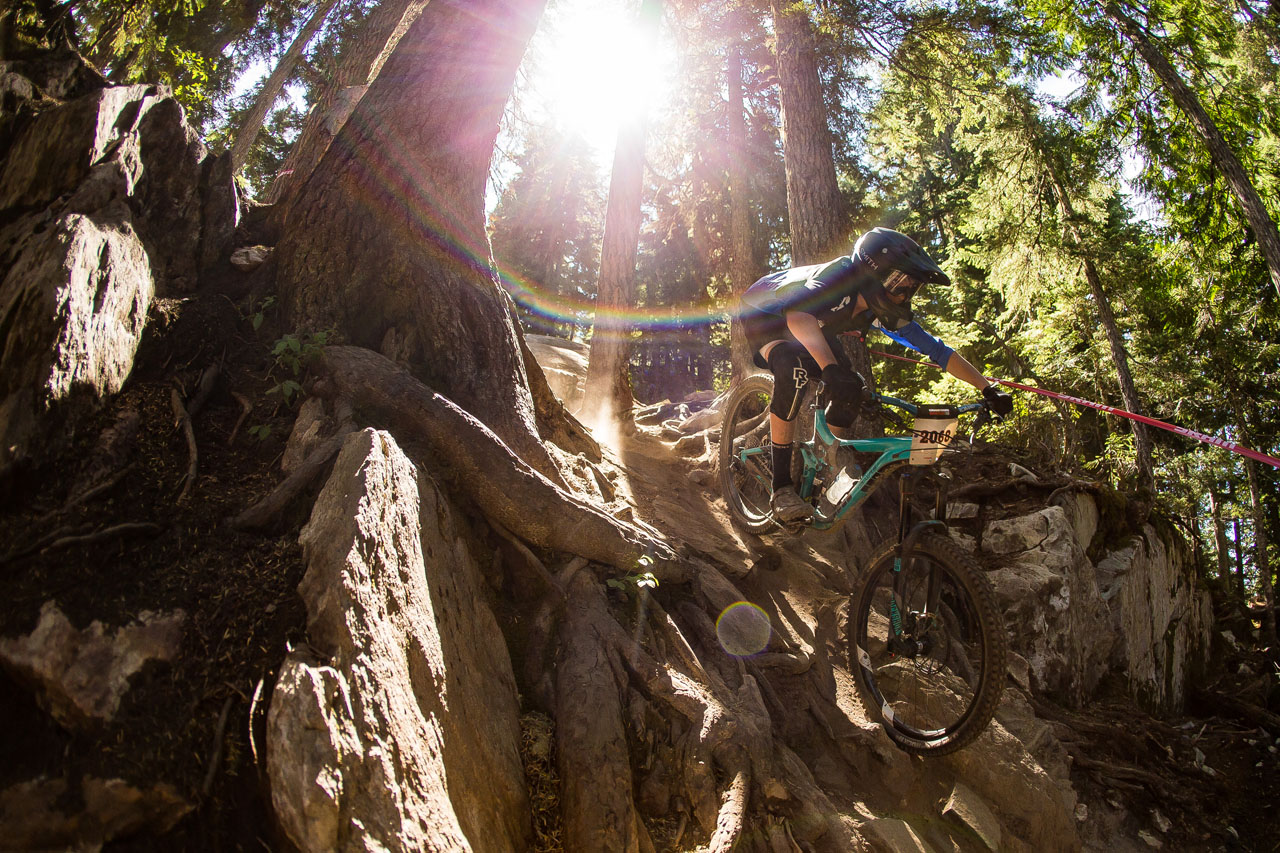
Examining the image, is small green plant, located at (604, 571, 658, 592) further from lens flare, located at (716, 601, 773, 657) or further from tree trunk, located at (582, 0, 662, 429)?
tree trunk, located at (582, 0, 662, 429)

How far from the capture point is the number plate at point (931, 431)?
12.4 feet

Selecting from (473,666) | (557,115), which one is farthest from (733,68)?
(473,666)

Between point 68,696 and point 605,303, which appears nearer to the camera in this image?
point 68,696

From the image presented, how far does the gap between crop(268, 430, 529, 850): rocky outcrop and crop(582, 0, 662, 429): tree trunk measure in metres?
5.97

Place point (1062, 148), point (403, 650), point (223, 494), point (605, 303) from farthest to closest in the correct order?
point (1062, 148)
point (605, 303)
point (223, 494)
point (403, 650)

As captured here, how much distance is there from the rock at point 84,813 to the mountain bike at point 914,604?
337 centimetres

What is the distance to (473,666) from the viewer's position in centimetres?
289

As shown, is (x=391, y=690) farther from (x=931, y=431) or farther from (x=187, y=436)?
(x=931, y=431)

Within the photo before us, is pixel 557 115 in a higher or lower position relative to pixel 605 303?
higher

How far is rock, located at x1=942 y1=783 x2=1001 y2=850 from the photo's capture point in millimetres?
3584

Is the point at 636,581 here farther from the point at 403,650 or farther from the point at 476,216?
the point at 476,216

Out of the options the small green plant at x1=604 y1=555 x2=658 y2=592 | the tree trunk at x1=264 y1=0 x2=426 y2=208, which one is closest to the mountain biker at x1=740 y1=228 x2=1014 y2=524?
the small green plant at x1=604 y1=555 x2=658 y2=592

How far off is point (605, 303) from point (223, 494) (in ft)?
23.5

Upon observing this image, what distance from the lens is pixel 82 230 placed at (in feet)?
9.83
